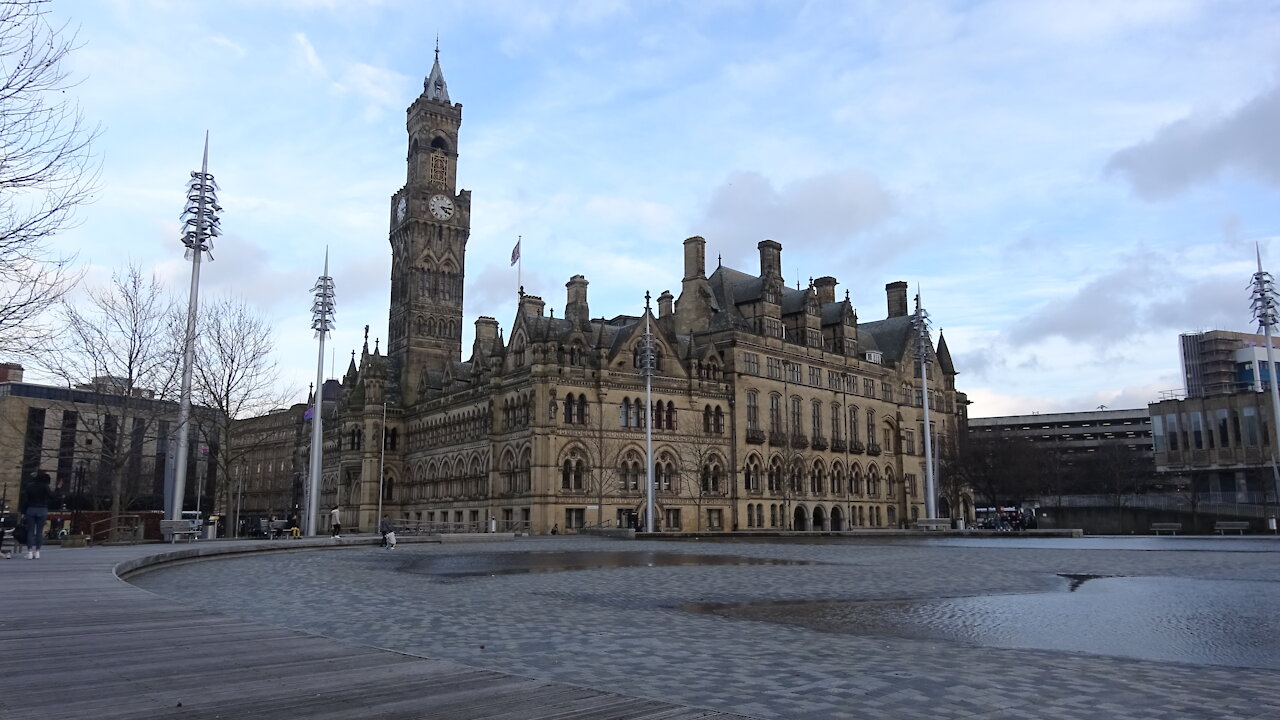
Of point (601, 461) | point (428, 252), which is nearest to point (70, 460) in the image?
point (428, 252)

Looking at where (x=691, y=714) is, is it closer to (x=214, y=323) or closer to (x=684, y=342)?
(x=214, y=323)

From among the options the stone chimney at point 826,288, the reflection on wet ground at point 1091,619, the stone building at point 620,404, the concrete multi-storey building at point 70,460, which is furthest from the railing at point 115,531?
the stone chimney at point 826,288

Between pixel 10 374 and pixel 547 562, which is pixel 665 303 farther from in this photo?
pixel 10 374

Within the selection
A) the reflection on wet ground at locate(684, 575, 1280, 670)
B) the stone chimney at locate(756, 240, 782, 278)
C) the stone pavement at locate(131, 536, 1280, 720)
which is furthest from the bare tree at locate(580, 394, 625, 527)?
the reflection on wet ground at locate(684, 575, 1280, 670)

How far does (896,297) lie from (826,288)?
1316cm

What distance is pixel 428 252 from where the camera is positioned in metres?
87.6

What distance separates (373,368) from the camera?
84.3 metres

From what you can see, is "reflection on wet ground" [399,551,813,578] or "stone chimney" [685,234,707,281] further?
"stone chimney" [685,234,707,281]

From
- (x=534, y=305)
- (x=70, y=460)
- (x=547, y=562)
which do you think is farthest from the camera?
(x=70, y=460)

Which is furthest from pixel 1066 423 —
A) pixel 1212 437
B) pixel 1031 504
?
pixel 1212 437

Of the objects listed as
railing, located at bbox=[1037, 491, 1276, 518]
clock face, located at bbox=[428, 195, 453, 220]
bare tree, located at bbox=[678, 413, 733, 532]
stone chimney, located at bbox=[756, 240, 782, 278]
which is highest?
clock face, located at bbox=[428, 195, 453, 220]

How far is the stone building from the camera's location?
208 feet

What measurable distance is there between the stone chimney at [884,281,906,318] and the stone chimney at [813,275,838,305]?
37.8 feet

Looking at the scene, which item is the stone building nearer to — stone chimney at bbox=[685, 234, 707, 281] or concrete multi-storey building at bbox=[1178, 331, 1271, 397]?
stone chimney at bbox=[685, 234, 707, 281]
